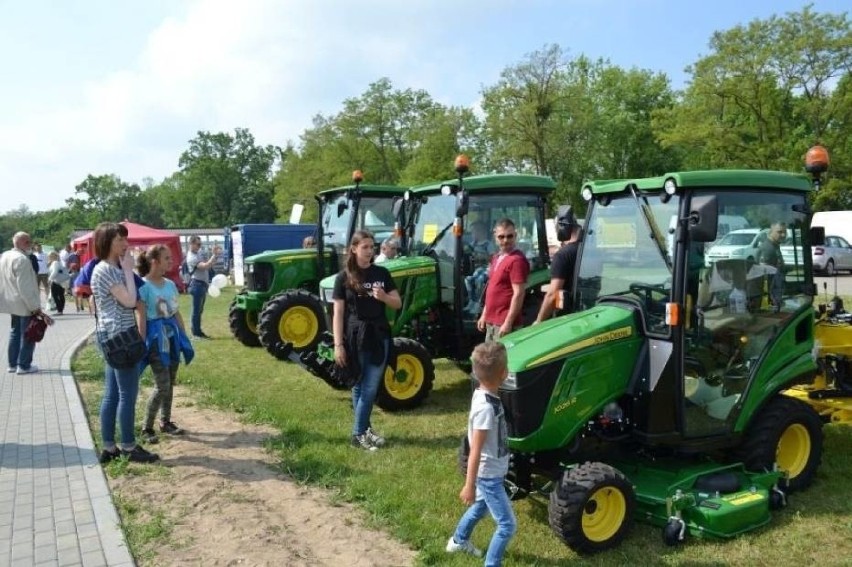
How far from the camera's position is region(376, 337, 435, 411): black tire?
23.2 feet

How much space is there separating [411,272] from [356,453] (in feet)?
8.30

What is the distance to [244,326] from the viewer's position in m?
11.2

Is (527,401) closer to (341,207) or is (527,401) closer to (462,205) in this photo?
(462,205)

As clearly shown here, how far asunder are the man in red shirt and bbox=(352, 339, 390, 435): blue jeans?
0.99 metres

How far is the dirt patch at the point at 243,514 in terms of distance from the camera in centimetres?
402

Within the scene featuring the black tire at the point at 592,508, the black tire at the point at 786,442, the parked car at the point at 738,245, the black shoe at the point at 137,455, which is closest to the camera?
the black tire at the point at 592,508

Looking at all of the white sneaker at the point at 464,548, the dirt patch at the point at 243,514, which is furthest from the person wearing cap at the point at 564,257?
the dirt patch at the point at 243,514

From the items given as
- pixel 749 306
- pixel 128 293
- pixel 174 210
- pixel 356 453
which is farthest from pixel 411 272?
pixel 174 210

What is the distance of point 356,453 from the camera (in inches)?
224

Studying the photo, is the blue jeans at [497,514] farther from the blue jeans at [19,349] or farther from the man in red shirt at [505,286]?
the blue jeans at [19,349]

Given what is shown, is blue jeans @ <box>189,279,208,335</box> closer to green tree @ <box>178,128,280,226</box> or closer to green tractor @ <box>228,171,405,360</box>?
green tractor @ <box>228,171,405,360</box>

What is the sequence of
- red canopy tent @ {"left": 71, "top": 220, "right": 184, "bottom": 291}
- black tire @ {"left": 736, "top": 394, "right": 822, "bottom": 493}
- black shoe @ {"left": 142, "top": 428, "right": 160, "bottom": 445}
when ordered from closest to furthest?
1. black tire @ {"left": 736, "top": 394, "right": 822, "bottom": 493}
2. black shoe @ {"left": 142, "top": 428, "right": 160, "bottom": 445}
3. red canopy tent @ {"left": 71, "top": 220, "right": 184, "bottom": 291}

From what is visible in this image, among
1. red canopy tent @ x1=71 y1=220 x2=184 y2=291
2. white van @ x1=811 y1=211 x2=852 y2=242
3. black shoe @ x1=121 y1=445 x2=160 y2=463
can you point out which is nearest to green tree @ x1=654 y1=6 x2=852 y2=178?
white van @ x1=811 y1=211 x2=852 y2=242

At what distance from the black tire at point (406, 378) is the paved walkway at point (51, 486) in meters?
2.72
